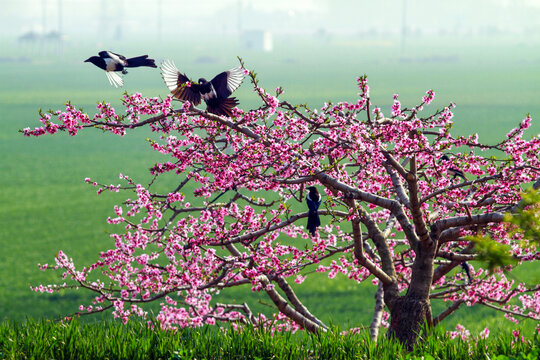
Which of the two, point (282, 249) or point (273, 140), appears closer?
point (273, 140)

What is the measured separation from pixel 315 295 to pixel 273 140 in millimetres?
9704

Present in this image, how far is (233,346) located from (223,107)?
2.54 metres

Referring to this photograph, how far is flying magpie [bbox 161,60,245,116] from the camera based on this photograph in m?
7.14

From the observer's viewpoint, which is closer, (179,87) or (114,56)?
(179,87)

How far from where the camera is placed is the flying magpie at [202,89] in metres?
7.14

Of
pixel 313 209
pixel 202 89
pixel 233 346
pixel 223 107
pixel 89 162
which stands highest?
pixel 202 89

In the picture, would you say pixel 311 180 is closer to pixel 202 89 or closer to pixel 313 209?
pixel 313 209

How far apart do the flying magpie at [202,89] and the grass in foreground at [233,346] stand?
7.92 ft

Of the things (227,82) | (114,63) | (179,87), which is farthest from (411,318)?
(114,63)

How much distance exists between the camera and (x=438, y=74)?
111 m

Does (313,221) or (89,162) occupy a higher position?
(313,221)

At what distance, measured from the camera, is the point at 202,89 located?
7156 millimetres

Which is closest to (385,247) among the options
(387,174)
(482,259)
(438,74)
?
(387,174)

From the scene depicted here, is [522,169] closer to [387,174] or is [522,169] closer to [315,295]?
[387,174]
